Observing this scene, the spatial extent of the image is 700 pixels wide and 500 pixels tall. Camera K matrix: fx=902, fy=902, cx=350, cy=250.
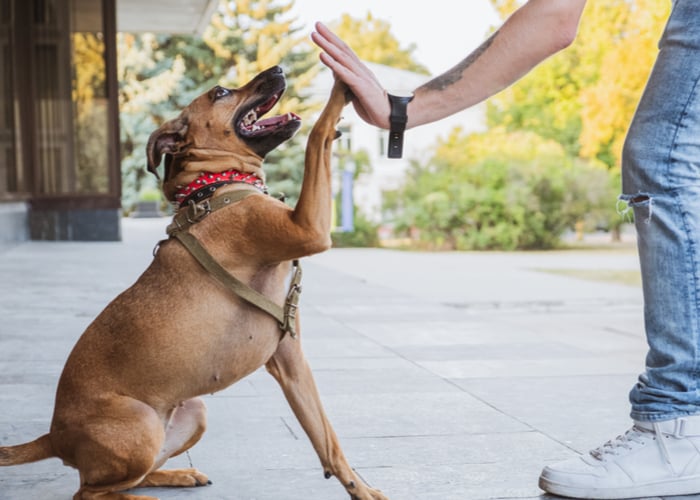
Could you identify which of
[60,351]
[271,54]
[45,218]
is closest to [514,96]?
[271,54]

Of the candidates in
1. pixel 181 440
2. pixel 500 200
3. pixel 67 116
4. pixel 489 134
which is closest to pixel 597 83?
pixel 500 200

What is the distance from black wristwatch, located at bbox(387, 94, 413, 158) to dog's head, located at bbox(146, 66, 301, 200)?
0.35 m

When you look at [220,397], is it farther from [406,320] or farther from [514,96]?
[514,96]

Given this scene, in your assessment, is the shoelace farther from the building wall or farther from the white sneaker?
the building wall

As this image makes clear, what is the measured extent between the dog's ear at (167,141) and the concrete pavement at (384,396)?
504 millimetres

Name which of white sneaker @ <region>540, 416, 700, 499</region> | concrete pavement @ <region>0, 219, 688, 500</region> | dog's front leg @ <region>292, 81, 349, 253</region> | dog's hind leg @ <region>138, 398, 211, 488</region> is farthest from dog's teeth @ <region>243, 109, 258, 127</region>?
white sneaker @ <region>540, 416, 700, 499</region>

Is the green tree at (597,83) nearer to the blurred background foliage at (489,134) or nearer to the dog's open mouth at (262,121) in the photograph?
the blurred background foliage at (489,134)

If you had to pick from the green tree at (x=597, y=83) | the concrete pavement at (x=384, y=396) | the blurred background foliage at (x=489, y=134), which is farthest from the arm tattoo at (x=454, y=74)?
the blurred background foliage at (x=489, y=134)

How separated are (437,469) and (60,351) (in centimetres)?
287

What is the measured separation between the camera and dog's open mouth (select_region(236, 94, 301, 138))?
277cm

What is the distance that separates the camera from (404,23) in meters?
58.3

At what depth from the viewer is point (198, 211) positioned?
8.65 feet

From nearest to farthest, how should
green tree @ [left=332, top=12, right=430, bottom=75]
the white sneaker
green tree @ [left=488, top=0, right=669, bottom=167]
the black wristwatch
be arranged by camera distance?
the black wristwatch
the white sneaker
green tree @ [left=488, top=0, right=669, bottom=167]
green tree @ [left=332, top=12, right=430, bottom=75]

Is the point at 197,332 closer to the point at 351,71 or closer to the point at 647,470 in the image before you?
the point at 351,71
